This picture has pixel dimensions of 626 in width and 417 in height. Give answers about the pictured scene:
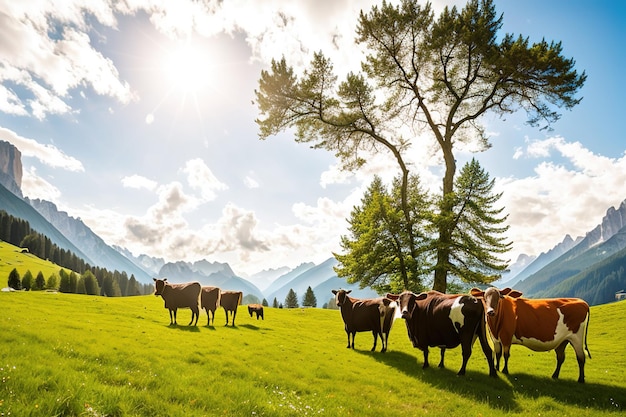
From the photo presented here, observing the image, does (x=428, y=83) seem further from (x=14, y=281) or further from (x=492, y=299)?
A: (x=14, y=281)

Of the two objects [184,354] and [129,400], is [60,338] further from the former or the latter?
[129,400]

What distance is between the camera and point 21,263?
389 ft

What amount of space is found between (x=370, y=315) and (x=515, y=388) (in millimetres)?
7612

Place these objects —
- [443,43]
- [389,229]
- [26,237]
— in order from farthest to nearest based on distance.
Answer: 1. [26,237]
2. [389,229]
3. [443,43]

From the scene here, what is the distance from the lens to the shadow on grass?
29.4ft

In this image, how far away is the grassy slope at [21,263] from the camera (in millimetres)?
109875

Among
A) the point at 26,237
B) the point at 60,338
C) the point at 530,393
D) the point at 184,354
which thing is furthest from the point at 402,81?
the point at 26,237

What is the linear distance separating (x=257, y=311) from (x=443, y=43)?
31.4 metres

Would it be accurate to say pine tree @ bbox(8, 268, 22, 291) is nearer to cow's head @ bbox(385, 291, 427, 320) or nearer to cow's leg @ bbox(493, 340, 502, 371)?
cow's head @ bbox(385, 291, 427, 320)

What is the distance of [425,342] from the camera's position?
1252cm

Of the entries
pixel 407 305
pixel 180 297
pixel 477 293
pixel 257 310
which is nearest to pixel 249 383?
pixel 407 305

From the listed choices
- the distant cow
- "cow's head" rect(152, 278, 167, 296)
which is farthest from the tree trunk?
the distant cow

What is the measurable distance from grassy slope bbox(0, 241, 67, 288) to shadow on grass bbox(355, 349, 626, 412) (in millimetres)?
136746

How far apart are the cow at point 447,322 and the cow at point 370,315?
2844 mm
